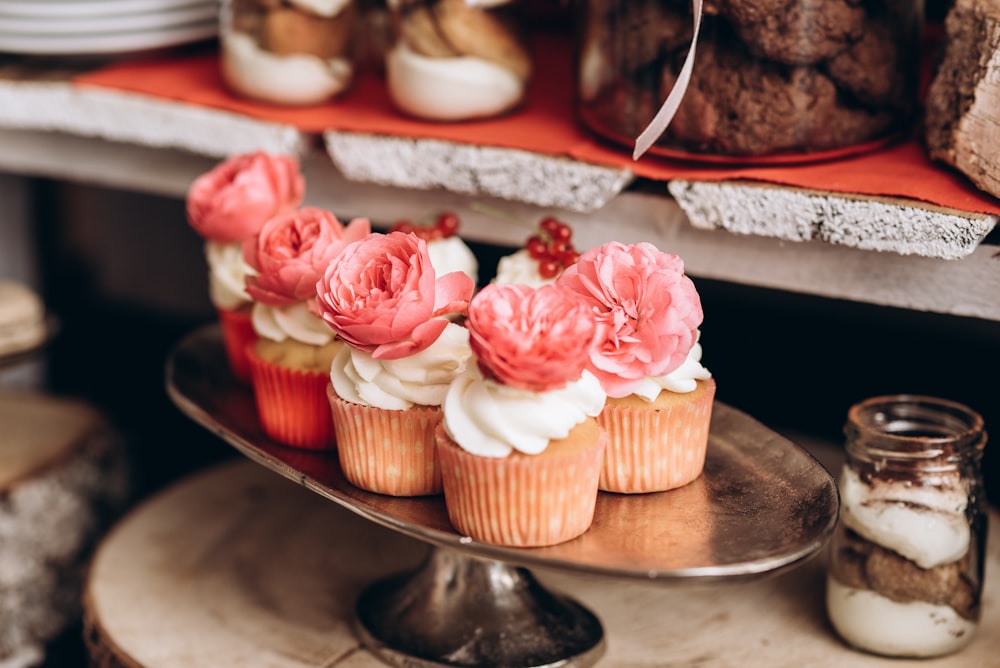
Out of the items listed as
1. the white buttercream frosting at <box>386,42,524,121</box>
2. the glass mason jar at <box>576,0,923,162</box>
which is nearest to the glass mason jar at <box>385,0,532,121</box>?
the white buttercream frosting at <box>386,42,524,121</box>

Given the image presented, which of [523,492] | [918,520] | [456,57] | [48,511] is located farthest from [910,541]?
[48,511]

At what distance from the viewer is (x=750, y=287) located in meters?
1.27

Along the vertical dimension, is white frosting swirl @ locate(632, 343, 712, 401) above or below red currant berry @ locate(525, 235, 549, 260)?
below

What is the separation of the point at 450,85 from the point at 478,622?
1.38 ft

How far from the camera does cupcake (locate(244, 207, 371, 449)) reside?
82 cm

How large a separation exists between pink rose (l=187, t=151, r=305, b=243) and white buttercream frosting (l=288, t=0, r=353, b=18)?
146 mm

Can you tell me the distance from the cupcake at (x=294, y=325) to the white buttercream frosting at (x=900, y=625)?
399 mm

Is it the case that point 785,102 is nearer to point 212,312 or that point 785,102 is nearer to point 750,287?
point 750,287

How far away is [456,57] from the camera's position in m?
0.95

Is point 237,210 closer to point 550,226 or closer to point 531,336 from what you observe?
point 550,226

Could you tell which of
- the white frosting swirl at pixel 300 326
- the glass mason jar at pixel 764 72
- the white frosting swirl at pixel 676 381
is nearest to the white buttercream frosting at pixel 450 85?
the glass mason jar at pixel 764 72

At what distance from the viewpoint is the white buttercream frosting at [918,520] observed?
0.81 m

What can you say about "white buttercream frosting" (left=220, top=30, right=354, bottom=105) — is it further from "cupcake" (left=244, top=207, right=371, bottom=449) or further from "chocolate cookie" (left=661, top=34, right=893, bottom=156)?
"chocolate cookie" (left=661, top=34, right=893, bottom=156)

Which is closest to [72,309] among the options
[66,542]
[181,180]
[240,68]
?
[66,542]
